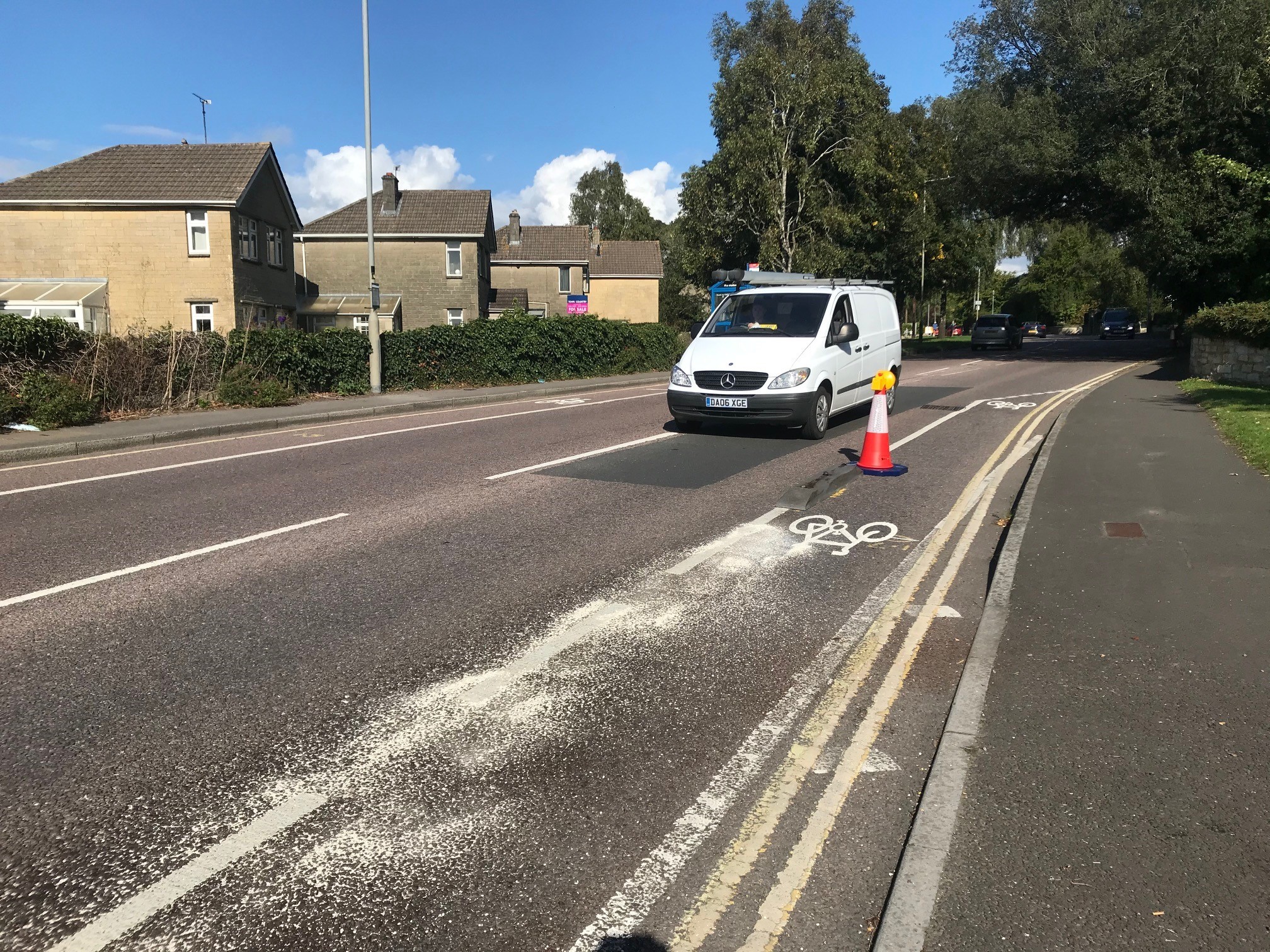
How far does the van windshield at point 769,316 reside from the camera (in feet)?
41.4

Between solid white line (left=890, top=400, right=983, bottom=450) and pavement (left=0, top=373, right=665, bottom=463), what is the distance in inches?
345

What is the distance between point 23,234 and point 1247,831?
117ft

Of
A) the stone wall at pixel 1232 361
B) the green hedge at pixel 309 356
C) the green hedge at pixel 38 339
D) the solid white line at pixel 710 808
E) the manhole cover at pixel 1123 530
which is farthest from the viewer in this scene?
the stone wall at pixel 1232 361

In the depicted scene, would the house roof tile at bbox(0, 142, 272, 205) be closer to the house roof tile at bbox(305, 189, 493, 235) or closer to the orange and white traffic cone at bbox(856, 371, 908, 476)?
the house roof tile at bbox(305, 189, 493, 235)

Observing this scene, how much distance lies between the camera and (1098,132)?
33.5 m

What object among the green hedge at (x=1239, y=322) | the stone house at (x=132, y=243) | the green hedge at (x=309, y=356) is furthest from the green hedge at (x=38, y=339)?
the green hedge at (x=1239, y=322)

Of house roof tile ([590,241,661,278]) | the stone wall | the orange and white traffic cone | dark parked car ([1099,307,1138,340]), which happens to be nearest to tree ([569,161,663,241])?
house roof tile ([590,241,661,278])

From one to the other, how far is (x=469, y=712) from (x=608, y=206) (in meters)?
91.3

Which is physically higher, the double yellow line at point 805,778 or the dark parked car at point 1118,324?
the dark parked car at point 1118,324

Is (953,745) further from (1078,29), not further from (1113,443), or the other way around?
(1078,29)

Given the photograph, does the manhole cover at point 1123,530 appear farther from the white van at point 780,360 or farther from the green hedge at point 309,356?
the green hedge at point 309,356

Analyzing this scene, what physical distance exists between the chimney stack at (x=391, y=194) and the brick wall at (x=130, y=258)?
13.5m

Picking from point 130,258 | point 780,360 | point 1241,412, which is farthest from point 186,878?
point 130,258

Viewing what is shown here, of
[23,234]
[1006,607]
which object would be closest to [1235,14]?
[1006,607]
